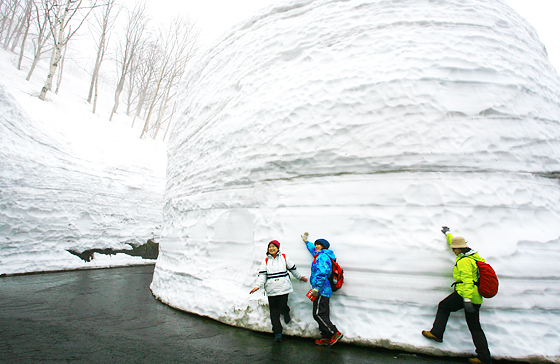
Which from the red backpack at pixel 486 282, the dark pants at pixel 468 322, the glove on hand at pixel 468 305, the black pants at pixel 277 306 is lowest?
the black pants at pixel 277 306

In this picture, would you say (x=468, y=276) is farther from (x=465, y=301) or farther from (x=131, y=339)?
(x=131, y=339)

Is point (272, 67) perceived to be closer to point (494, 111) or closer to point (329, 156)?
point (329, 156)

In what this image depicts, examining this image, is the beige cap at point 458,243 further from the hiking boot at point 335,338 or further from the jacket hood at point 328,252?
the hiking boot at point 335,338

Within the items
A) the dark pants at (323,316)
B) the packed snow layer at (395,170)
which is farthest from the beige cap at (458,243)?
the dark pants at (323,316)

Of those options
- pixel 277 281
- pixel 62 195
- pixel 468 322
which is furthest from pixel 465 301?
pixel 62 195

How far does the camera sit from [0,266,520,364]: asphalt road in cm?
279

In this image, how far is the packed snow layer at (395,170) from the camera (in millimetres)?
3111

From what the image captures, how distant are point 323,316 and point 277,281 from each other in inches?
26.1

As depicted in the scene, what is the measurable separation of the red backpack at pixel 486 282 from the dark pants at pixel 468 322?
0.18m

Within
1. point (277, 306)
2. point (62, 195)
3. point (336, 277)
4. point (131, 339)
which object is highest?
point (62, 195)

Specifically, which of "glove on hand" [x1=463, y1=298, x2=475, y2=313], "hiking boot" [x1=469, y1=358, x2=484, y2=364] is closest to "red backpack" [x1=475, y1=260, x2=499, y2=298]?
"glove on hand" [x1=463, y1=298, x2=475, y2=313]

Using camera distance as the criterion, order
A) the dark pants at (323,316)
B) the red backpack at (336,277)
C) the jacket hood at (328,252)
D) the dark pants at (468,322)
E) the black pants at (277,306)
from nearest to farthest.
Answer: the dark pants at (468,322) < the dark pants at (323,316) < the red backpack at (336,277) < the jacket hood at (328,252) < the black pants at (277,306)

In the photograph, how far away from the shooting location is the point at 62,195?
9.59m

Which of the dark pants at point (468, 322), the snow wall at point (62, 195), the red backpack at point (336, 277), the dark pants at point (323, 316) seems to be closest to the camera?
the dark pants at point (468, 322)
